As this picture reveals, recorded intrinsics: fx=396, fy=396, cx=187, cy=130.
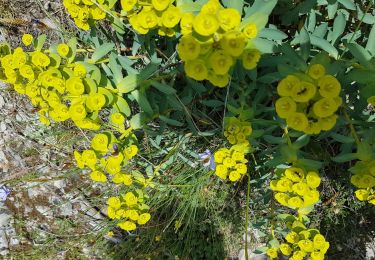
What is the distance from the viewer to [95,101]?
1804 mm

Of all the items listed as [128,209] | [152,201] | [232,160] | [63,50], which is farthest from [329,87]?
[152,201]

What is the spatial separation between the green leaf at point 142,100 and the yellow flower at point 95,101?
0.26 m

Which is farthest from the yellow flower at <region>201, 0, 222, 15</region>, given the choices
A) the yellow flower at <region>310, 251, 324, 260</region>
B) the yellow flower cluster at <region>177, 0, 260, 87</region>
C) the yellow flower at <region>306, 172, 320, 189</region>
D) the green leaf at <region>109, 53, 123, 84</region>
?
the yellow flower at <region>310, 251, 324, 260</region>

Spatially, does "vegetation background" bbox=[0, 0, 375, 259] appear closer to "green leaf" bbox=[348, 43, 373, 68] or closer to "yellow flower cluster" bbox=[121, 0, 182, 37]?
"green leaf" bbox=[348, 43, 373, 68]

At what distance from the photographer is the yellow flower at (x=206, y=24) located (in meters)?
1.38

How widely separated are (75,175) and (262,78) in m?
2.19

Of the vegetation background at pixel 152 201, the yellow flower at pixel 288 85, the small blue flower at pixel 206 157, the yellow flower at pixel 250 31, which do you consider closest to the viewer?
the yellow flower at pixel 288 85

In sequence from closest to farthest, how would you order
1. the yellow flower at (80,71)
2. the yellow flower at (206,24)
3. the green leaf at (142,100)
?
the yellow flower at (206,24) → the yellow flower at (80,71) → the green leaf at (142,100)

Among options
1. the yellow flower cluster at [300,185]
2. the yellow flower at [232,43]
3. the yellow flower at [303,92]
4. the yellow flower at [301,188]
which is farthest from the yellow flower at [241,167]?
the yellow flower at [232,43]

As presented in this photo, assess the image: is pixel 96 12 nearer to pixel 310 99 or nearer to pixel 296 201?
pixel 310 99

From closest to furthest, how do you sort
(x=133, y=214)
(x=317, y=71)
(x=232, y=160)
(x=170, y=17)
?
(x=317, y=71)
(x=170, y=17)
(x=232, y=160)
(x=133, y=214)

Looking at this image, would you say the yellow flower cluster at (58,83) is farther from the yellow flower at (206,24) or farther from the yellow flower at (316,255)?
the yellow flower at (316,255)

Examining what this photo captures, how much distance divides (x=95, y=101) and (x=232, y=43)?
712 mm

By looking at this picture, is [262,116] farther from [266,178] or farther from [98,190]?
[98,190]
